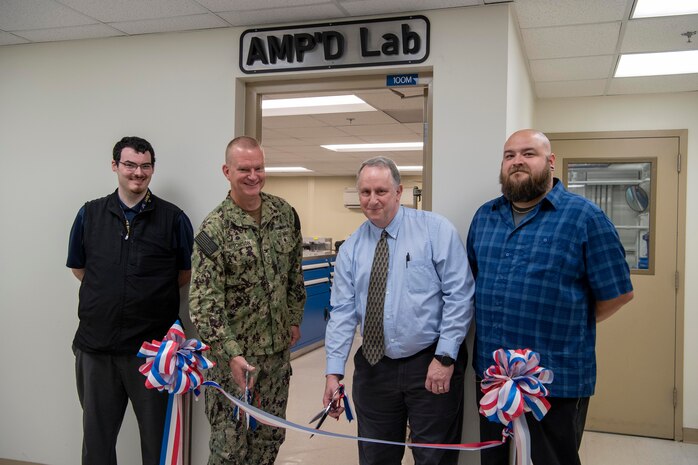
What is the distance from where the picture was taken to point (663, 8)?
268cm

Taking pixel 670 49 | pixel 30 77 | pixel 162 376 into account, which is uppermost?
pixel 670 49

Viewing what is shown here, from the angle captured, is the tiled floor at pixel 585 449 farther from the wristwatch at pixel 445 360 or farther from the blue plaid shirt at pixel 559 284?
the blue plaid shirt at pixel 559 284

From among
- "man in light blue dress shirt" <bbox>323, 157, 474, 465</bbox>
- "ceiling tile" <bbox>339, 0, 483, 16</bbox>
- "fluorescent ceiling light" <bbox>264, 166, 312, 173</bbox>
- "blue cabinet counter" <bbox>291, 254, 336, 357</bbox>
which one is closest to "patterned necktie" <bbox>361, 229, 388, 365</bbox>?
"man in light blue dress shirt" <bbox>323, 157, 474, 465</bbox>

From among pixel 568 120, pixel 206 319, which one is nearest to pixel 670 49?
pixel 568 120

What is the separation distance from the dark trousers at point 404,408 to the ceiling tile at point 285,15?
1.61 m

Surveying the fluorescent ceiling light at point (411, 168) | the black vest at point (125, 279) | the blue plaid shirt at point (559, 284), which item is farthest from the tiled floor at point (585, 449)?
the fluorescent ceiling light at point (411, 168)

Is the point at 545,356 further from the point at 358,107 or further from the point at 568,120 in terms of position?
the point at 358,107

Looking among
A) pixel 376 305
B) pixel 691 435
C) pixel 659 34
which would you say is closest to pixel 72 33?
pixel 376 305

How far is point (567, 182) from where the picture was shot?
446 cm

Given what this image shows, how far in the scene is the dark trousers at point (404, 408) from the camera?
7.00ft

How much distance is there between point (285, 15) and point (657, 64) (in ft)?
7.69

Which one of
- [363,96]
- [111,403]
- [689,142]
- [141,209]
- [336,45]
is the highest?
[363,96]

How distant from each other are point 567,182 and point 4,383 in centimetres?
410

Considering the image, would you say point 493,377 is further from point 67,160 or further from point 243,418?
point 67,160
